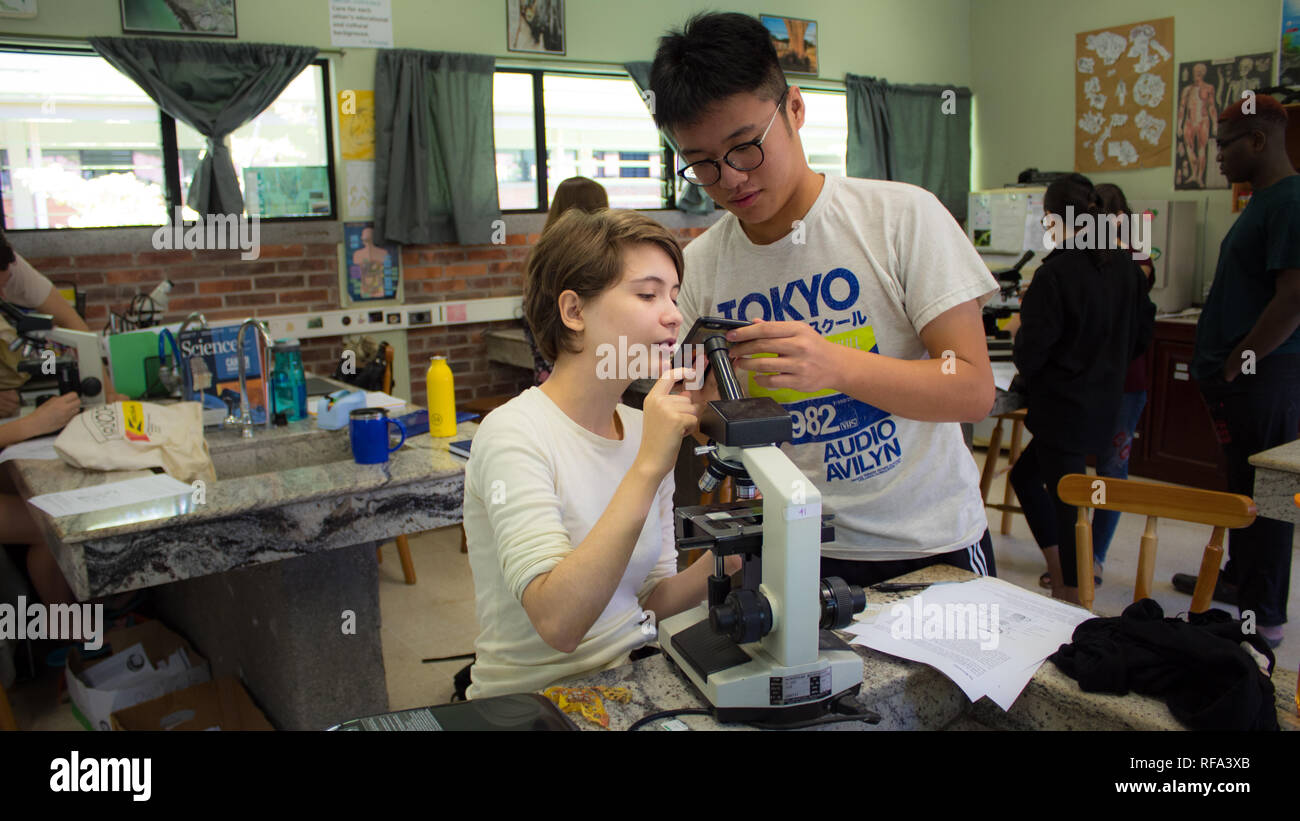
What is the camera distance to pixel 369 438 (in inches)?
88.9

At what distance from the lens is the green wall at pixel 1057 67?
5.11 metres

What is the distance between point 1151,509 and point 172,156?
4.27 metres

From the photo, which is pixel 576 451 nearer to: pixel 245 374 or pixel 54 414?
pixel 245 374

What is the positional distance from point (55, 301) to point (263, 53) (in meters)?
1.48

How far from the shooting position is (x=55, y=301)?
3.69 metres

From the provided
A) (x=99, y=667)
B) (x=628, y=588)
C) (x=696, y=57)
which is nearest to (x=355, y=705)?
(x=99, y=667)

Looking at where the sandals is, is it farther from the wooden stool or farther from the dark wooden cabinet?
the dark wooden cabinet

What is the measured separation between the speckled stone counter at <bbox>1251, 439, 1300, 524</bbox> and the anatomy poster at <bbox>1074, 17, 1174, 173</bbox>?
148 inches

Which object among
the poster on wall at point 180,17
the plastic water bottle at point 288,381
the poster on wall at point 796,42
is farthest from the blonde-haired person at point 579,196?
the poster on wall at point 796,42

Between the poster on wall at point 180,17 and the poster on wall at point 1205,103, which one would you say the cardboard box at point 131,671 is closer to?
the poster on wall at point 180,17

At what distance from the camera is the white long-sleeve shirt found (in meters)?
1.20

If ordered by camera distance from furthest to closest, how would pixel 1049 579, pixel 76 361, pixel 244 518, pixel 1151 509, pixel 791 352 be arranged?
pixel 1049 579
pixel 76 361
pixel 244 518
pixel 1151 509
pixel 791 352

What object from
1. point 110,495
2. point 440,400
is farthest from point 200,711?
point 440,400

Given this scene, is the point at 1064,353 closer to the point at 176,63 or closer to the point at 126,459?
the point at 126,459
